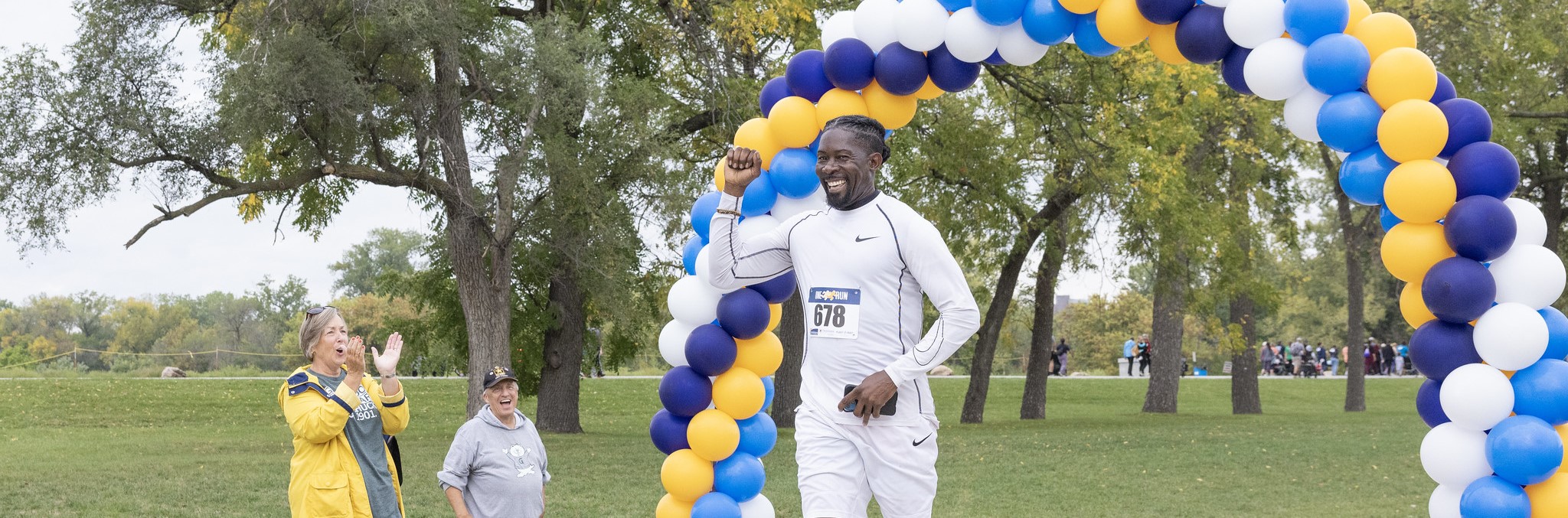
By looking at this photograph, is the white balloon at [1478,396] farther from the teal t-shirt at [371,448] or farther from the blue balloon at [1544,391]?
the teal t-shirt at [371,448]

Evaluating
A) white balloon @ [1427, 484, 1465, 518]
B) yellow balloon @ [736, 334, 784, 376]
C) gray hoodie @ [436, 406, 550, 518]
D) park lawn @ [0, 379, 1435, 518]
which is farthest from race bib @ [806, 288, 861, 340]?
park lawn @ [0, 379, 1435, 518]

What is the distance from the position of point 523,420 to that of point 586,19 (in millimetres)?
13077

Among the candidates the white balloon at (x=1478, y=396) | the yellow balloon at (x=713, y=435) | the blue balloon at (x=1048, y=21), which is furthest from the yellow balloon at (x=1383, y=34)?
the yellow balloon at (x=713, y=435)

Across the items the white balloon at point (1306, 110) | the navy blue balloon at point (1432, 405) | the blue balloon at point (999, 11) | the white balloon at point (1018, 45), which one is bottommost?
the navy blue balloon at point (1432, 405)

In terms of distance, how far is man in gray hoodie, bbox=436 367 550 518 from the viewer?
5895 millimetres

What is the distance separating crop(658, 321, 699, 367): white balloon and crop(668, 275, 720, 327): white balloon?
7 cm

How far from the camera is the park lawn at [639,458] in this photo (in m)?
11.8

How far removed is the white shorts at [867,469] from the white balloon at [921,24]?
84.0 inches

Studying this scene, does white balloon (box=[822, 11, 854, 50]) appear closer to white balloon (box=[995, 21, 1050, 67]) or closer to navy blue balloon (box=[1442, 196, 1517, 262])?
white balloon (box=[995, 21, 1050, 67])

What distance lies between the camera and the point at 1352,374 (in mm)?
29375

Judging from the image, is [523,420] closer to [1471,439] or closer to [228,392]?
[1471,439]

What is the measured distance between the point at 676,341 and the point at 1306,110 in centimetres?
319

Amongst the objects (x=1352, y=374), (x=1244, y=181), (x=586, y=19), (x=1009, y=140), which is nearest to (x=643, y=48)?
(x=586, y=19)

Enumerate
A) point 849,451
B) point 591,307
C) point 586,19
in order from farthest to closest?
point 591,307
point 586,19
point 849,451
